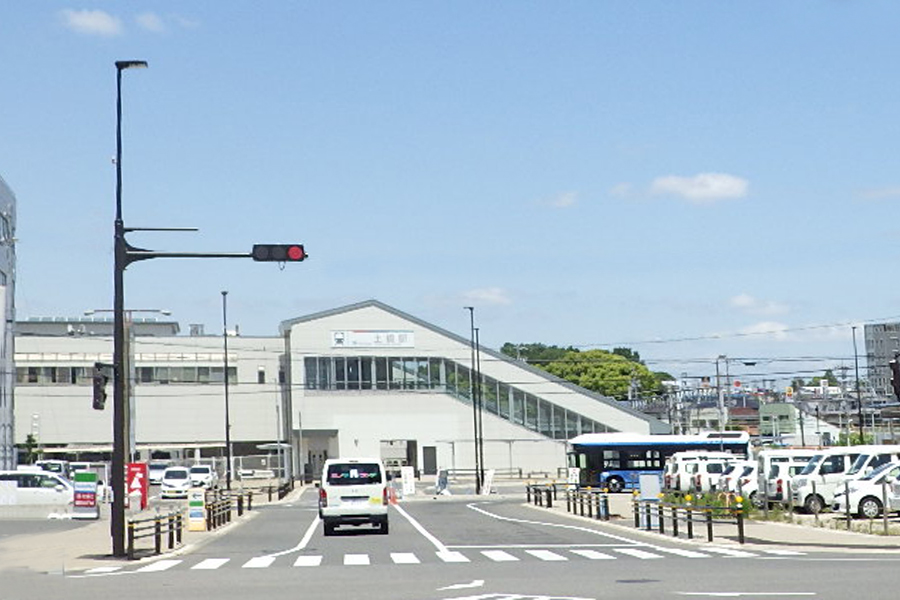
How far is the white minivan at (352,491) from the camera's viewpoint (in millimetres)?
35656

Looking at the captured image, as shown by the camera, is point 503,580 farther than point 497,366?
No

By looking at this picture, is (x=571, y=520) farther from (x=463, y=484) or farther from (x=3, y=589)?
(x=463, y=484)

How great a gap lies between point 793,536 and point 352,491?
11.9 meters

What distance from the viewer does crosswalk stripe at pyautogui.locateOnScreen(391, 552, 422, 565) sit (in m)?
24.8

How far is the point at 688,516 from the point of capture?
102ft

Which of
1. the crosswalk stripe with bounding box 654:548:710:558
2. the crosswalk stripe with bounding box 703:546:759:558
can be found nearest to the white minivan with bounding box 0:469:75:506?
the crosswalk stripe with bounding box 654:548:710:558

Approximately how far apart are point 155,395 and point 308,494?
29334mm

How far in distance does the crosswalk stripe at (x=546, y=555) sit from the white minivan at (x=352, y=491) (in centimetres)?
863

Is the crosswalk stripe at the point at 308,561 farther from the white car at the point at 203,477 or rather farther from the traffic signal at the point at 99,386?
the white car at the point at 203,477

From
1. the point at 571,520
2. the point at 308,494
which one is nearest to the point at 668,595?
the point at 571,520

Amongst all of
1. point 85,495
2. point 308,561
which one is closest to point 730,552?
point 308,561

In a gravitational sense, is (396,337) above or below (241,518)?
above

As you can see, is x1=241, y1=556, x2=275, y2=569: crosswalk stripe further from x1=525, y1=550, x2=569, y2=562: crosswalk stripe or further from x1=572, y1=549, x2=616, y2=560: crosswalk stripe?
x1=572, y1=549, x2=616, y2=560: crosswalk stripe

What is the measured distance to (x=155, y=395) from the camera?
10412 centimetres
